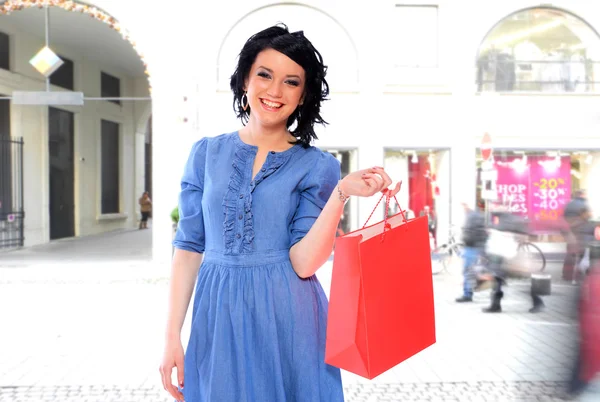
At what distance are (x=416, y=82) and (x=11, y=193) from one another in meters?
9.46

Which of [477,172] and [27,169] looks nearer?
[477,172]

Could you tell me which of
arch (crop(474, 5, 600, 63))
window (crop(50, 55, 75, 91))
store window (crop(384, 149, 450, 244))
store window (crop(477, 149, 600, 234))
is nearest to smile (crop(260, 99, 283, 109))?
store window (crop(384, 149, 450, 244))

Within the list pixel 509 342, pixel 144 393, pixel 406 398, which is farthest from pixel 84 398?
pixel 509 342

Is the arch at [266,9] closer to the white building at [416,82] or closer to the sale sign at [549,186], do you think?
the white building at [416,82]

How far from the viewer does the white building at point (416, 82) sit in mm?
11766

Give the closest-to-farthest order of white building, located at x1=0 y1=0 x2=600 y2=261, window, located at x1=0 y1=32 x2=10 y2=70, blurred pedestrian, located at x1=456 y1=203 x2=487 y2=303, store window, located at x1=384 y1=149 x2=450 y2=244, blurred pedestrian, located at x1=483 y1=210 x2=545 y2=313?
blurred pedestrian, located at x1=483 y1=210 x2=545 y2=313 → blurred pedestrian, located at x1=456 y1=203 x2=487 y2=303 → white building, located at x1=0 y1=0 x2=600 y2=261 → store window, located at x1=384 y1=149 x2=450 y2=244 → window, located at x1=0 y1=32 x2=10 y2=70

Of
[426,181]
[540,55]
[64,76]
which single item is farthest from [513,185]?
[64,76]

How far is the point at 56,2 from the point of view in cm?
1163

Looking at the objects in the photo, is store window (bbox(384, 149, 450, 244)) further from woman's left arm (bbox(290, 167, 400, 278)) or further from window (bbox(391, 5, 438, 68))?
woman's left arm (bbox(290, 167, 400, 278))

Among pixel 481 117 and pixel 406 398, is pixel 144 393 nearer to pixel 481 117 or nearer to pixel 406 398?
pixel 406 398

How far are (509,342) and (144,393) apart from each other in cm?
342

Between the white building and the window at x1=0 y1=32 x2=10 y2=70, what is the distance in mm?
3853

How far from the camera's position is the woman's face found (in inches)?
62.3

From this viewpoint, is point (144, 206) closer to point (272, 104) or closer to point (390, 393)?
point (390, 393)
